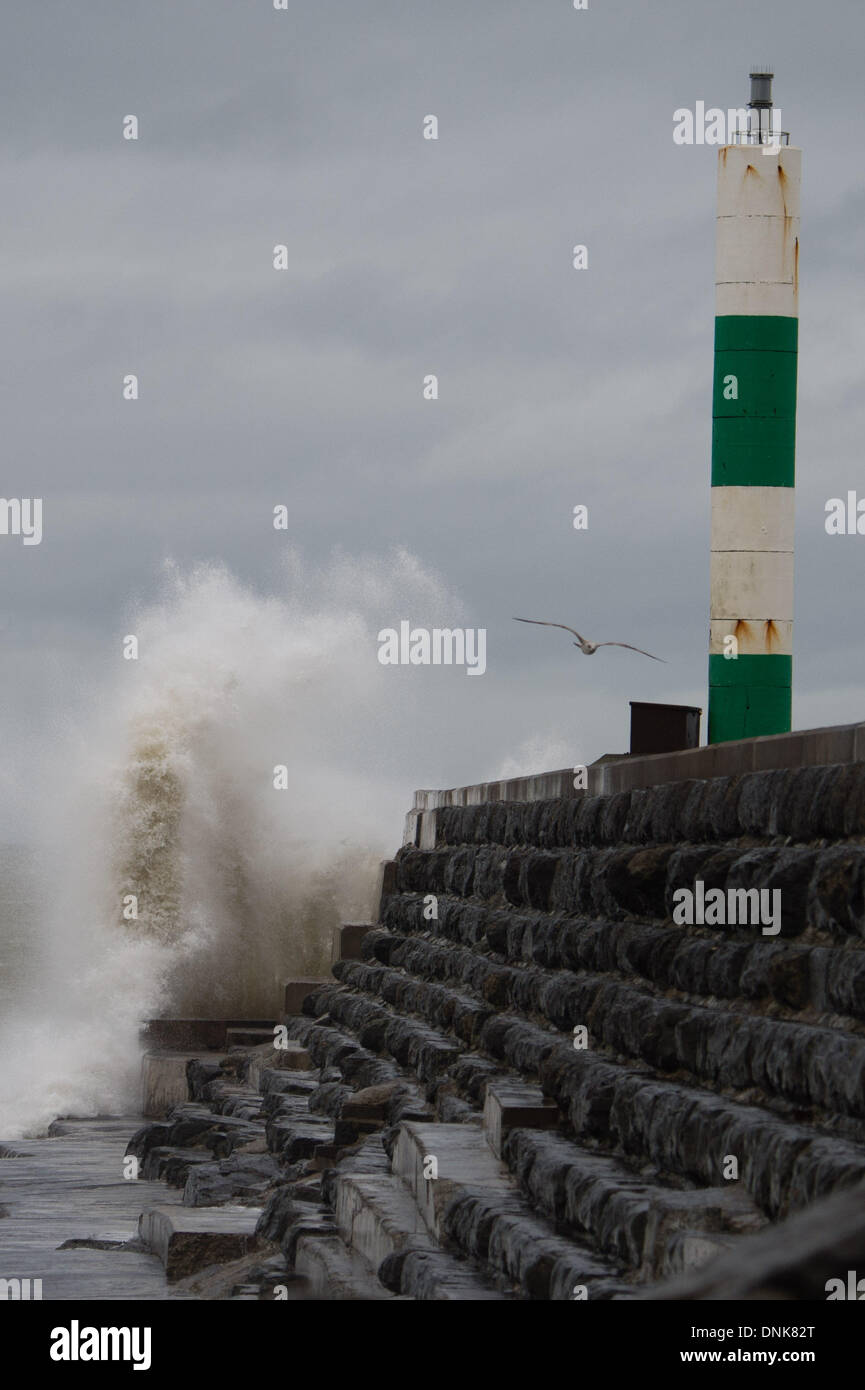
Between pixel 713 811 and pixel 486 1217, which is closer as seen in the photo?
pixel 486 1217

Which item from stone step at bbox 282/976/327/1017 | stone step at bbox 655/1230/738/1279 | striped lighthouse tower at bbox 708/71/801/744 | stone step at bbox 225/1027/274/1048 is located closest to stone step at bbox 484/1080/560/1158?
stone step at bbox 655/1230/738/1279

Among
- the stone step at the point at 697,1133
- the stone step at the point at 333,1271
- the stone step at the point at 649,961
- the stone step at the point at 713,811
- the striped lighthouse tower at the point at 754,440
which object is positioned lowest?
the stone step at the point at 333,1271

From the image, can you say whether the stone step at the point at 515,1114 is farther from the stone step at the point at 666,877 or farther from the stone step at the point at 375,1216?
the stone step at the point at 666,877

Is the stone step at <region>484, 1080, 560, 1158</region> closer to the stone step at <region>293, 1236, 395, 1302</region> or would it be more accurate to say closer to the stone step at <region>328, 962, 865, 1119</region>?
the stone step at <region>328, 962, 865, 1119</region>

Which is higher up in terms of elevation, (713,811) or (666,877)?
(713,811)

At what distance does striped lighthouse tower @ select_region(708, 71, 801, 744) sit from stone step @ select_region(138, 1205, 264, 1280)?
7.92 meters

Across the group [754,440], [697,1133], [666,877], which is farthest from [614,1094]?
[754,440]

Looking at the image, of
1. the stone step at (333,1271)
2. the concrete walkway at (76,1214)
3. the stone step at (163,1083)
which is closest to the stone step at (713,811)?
the stone step at (333,1271)

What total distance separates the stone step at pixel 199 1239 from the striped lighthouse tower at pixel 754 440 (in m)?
7.92

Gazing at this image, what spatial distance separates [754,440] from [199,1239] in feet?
29.9

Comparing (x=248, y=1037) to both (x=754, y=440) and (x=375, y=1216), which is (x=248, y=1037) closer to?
(x=754, y=440)

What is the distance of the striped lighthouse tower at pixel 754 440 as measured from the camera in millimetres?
16156

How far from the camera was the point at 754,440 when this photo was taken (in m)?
16.1
